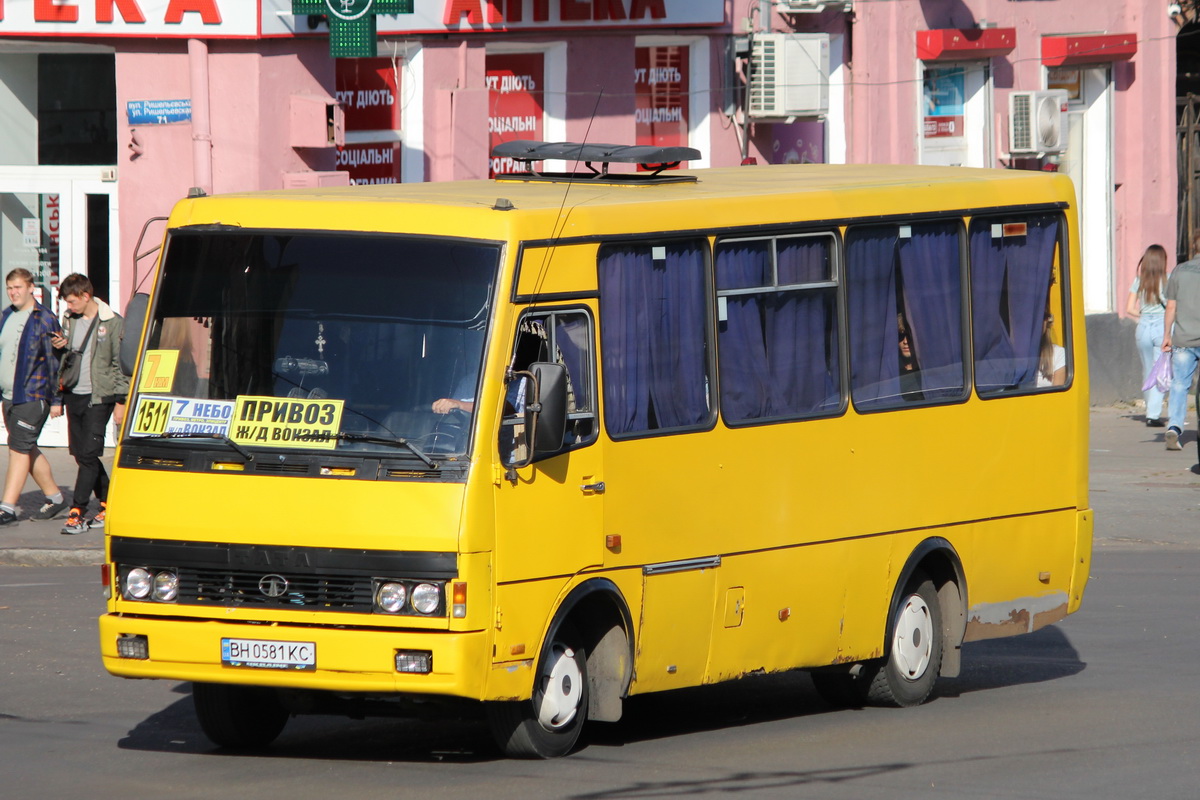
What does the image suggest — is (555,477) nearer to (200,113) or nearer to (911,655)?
(911,655)

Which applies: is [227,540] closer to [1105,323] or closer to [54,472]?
[54,472]

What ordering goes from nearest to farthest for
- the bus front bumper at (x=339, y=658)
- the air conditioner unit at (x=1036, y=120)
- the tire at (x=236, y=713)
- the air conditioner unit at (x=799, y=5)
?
1. the bus front bumper at (x=339, y=658)
2. the tire at (x=236, y=713)
3. the air conditioner unit at (x=799, y=5)
4. the air conditioner unit at (x=1036, y=120)

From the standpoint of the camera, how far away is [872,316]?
1012 cm

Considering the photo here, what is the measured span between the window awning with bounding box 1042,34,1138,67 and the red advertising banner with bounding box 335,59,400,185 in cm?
961

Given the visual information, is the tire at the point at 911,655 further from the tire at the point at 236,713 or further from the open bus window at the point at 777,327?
the tire at the point at 236,713

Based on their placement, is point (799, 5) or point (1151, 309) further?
point (799, 5)

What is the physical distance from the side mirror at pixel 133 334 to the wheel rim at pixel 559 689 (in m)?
2.18

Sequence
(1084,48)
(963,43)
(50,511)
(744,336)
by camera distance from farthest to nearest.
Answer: (1084,48)
(963,43)
(50,511)
(744,336)

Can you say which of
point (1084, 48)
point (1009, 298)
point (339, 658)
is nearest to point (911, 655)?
point (1009, 298)

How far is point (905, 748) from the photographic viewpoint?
356 inches

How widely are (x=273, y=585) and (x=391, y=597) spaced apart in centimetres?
48

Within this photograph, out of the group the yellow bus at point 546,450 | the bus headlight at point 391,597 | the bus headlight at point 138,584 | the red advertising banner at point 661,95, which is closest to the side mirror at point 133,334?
the yellow bus at point 546,450

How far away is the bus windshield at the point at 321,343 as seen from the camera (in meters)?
8.05

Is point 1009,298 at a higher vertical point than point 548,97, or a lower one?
lower
